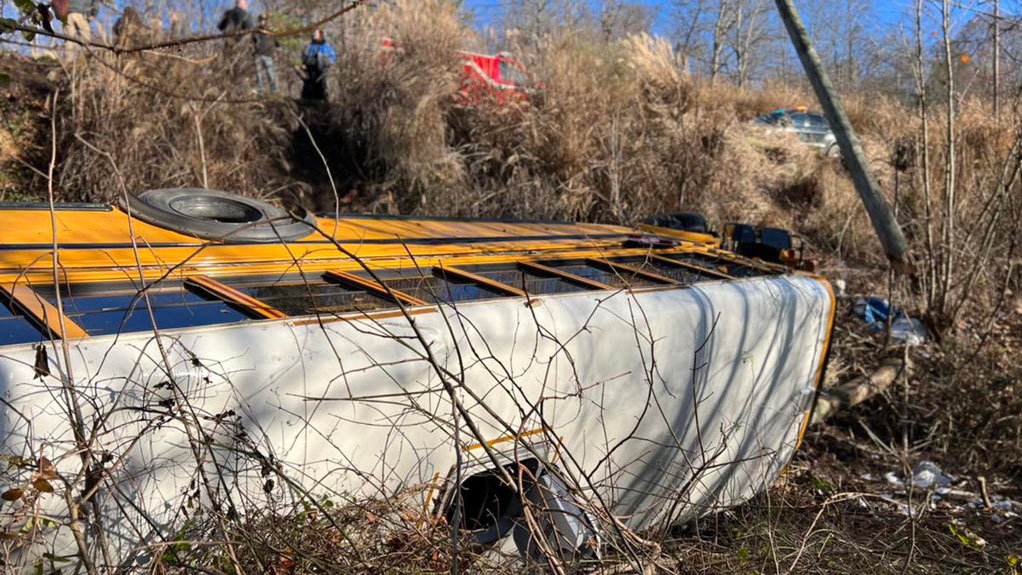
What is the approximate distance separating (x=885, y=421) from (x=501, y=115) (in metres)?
6.81

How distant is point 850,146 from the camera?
8.00 meters

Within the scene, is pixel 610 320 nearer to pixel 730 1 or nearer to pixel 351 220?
pixel 351 220

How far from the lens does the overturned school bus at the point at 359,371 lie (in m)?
1.97

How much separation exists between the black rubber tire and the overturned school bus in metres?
0.01

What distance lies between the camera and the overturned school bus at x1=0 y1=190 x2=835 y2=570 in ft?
6.48

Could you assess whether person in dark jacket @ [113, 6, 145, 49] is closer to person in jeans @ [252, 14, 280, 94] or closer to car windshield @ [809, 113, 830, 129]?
person in jeans @ [252, 14, 280, 94]

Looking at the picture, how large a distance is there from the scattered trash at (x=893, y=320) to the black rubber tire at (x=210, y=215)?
5.77 meters

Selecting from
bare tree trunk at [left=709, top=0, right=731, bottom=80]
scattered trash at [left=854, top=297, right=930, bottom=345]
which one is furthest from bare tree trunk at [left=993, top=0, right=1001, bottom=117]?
bare tree trunk at [left=709, top=0, right=731, bottom=80]

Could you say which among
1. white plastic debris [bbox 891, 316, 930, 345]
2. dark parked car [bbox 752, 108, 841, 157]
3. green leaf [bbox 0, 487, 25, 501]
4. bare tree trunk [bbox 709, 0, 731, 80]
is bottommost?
white plastic debris [bbox 891, 316, 930, 345]

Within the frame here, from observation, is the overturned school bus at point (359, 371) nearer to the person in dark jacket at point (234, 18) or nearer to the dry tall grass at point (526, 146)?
the dry tall grass at point (526, 146)

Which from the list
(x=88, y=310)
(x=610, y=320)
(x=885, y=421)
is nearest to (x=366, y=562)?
(x=88, y=310)

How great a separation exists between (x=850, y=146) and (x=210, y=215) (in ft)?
21.5

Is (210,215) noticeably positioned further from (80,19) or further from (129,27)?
(129,27)

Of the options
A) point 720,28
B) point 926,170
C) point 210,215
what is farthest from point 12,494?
point 720,28
